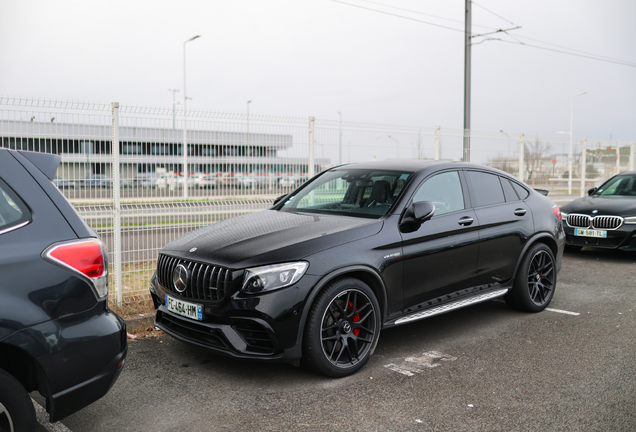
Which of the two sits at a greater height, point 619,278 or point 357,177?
point 357,177

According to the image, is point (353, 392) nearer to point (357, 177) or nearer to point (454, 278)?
point (454, 278)

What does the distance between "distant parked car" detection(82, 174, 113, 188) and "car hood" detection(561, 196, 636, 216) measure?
769cm

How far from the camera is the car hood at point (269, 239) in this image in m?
3.88

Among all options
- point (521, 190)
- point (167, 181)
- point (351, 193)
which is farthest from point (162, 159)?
point (521, 190)

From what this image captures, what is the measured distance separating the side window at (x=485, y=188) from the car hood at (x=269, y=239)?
4.78 ft

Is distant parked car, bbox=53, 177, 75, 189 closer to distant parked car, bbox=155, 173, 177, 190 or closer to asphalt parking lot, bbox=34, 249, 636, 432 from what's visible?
distant parked car, bbox=155, 173, 177, 190

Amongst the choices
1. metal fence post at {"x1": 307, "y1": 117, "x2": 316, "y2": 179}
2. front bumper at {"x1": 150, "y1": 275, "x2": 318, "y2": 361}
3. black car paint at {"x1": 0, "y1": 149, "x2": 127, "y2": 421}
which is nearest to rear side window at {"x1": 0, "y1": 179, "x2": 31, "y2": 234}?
black car paint at {"x1": 0, "y1": 149, "x2": 127, "y2": 421}

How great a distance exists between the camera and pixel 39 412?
3469 mm

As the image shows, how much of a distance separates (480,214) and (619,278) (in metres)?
3.83

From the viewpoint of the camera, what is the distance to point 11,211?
259 centimetres

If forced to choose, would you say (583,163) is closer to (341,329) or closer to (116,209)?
(116,209)

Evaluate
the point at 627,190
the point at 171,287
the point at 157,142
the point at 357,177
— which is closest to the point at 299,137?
the point at 157,142

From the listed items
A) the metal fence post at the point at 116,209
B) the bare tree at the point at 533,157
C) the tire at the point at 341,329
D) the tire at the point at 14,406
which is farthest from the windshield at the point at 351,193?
the bare tree at the point at 533,157

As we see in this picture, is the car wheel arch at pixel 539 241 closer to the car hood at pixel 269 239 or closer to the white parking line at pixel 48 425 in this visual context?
the car hood at pixel 269 239
